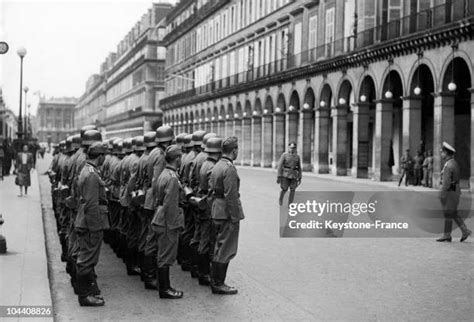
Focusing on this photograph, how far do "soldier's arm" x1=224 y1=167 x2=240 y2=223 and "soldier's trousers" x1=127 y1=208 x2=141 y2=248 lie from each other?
2.05m

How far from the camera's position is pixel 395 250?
13.3 m

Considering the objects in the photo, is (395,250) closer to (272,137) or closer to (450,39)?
(450,39)

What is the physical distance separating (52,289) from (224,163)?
281 cm

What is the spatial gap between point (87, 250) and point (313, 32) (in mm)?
37084

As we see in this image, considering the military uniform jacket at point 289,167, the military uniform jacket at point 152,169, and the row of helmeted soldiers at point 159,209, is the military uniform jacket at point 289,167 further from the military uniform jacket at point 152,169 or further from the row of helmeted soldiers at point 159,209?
the military uniform jacket at point 152,169

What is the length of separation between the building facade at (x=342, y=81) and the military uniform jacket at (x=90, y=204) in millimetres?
20606

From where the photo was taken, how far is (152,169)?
1022 cm

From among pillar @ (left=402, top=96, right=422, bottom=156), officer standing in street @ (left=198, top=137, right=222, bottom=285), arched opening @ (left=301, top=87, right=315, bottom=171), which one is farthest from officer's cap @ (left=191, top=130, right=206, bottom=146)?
arched opening @ (left=301, top=87, right=315, bottom=171)

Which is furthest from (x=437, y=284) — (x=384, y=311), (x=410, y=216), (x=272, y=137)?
(x=272, y=137)

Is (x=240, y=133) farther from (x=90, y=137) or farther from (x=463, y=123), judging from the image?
(x=90, y=137)

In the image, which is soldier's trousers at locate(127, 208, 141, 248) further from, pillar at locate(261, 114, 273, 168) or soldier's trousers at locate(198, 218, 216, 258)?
pillar at locate(261, 114, 273, 168)

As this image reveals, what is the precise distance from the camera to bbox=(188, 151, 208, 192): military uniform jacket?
10.9 meters

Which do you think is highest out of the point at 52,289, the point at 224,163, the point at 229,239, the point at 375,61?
the point at 375,61

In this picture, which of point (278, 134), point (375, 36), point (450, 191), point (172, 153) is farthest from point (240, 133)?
point (172, 153)
